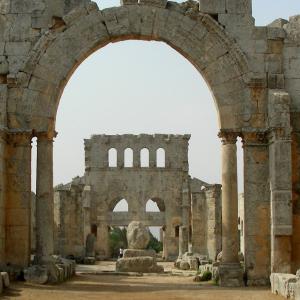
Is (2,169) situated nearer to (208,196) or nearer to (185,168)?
(208,196)

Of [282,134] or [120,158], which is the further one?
[120,158]

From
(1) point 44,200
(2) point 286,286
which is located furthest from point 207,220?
(2) point 286,286

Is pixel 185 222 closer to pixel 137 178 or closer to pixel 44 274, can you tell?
pixel 137 178

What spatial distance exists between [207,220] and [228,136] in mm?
20122

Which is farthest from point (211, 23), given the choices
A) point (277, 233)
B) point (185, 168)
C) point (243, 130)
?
point (185, 168)

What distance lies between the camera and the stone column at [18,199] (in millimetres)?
16438

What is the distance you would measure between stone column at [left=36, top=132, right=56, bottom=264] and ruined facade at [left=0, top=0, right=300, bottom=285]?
23 millimetres

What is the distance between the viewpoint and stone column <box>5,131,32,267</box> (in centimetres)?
1644

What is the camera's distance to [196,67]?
56.5 feet

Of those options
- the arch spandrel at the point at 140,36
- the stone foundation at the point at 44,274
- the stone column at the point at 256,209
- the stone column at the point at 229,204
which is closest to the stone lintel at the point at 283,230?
the stone column at the point at 256,209

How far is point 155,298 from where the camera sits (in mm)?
13430

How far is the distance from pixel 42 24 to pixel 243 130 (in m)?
5.28

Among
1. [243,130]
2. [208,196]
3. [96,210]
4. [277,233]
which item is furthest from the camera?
[96,210]

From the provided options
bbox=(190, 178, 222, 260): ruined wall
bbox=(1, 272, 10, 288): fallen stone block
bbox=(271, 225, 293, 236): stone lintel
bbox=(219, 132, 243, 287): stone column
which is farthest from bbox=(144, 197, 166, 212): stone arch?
bbox=(1, 272, 10, 288): fallen stone block
